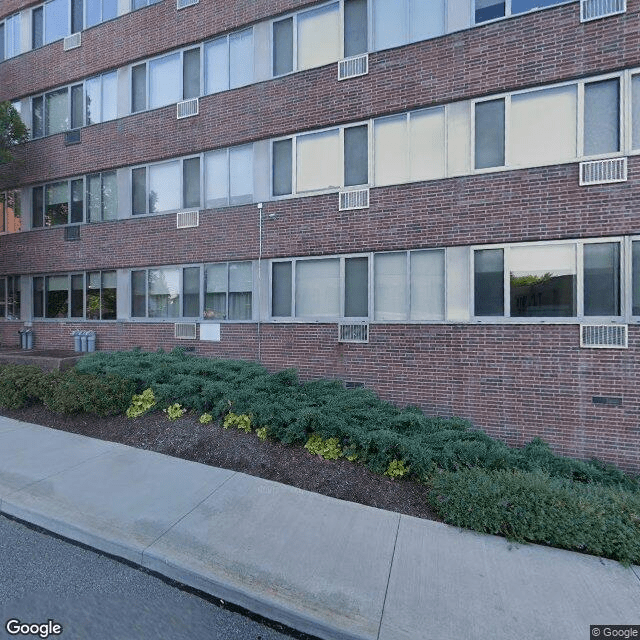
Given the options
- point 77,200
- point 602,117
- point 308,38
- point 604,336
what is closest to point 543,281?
point 604,336

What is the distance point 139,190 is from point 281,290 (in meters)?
4.87

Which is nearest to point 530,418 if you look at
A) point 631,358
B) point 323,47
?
point 631,358

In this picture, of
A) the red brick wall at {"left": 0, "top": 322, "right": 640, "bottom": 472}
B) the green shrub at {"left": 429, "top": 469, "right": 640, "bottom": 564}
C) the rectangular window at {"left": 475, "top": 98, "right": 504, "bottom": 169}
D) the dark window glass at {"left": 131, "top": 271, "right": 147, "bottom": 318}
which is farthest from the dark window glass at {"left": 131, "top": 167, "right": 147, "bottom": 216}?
the green shrub at {"left": 429, "top": 469, "right": 640, "bottom": 564}

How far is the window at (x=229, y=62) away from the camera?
8.89 meters

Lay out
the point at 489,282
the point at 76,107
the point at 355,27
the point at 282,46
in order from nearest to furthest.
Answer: the point at 489,282 → the point at 355,27 → the point at 282,46 → the point at 76,107

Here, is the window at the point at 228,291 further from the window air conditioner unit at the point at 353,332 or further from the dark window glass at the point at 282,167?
the window air conditioner unit at the point at 353,332

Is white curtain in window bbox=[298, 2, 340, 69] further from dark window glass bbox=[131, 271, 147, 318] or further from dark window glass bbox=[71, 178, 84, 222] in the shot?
dark window glass bbox=[71, 178, 84, 222]

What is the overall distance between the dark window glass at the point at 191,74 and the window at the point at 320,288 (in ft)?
15.7

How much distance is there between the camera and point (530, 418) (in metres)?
6.54

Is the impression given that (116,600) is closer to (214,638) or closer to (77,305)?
(214,638)

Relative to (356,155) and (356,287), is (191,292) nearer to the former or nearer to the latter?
(356,287)

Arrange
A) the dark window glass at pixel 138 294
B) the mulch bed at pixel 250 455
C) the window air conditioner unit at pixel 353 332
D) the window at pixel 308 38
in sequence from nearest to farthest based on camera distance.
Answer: the mulch bed at pixel 250 455 → the window air conditioner unit at pixel 353 332 → the window at pixel 308 38 → the dark window glass at pixel 138 294

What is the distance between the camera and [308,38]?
8.27 m

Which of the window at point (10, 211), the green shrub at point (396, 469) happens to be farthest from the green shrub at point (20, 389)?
the window at point (10, 211)
